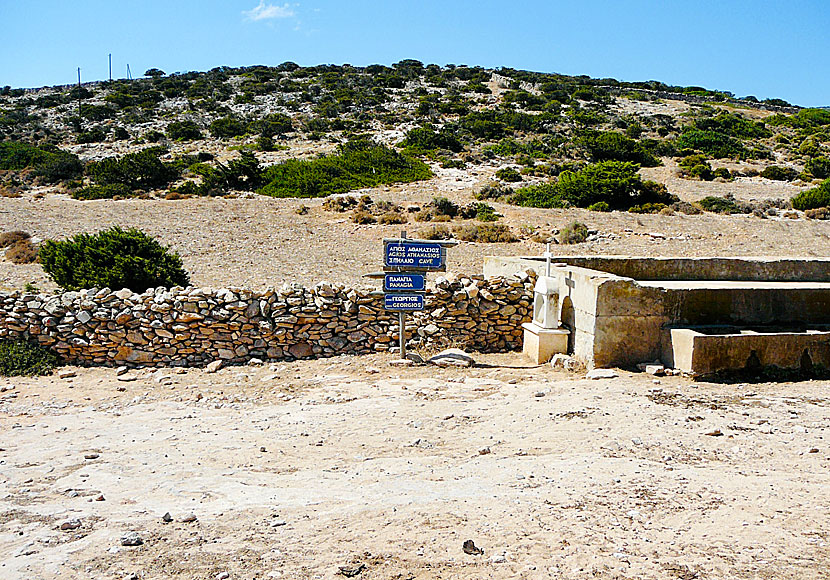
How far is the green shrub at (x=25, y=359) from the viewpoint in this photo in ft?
28.0

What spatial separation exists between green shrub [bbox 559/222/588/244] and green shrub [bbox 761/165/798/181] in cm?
1782

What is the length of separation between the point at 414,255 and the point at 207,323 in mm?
2889

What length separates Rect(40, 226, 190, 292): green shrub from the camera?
1126cm

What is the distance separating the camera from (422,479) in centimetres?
484

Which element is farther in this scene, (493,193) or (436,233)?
(493,193)

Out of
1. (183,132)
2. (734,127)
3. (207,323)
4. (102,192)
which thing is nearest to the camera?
(207,323)

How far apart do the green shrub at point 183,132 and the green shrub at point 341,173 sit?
38.1 ft

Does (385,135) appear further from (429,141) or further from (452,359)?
(452,359)

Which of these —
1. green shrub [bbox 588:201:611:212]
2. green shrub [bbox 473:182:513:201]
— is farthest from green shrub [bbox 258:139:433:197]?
green shrub [bbox 588:201:611:212]

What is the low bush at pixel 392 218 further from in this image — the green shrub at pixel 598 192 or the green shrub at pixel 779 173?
the green shrub at pixel 779 173

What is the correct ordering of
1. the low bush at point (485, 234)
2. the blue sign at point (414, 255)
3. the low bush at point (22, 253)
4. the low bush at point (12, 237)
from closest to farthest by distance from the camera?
the blue sign at point (414, 255) < the low bush at point (22, 253) < the low bush at point (12, 237) < the low bush at point (485, 234)

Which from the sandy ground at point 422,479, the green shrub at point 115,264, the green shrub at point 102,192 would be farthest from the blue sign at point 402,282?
the green shrub at point 102,192

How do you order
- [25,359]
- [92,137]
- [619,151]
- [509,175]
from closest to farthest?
[25,359]
[509,175]
[619,151]
[92,137]

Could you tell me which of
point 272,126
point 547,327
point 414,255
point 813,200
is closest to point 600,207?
point 813,200
